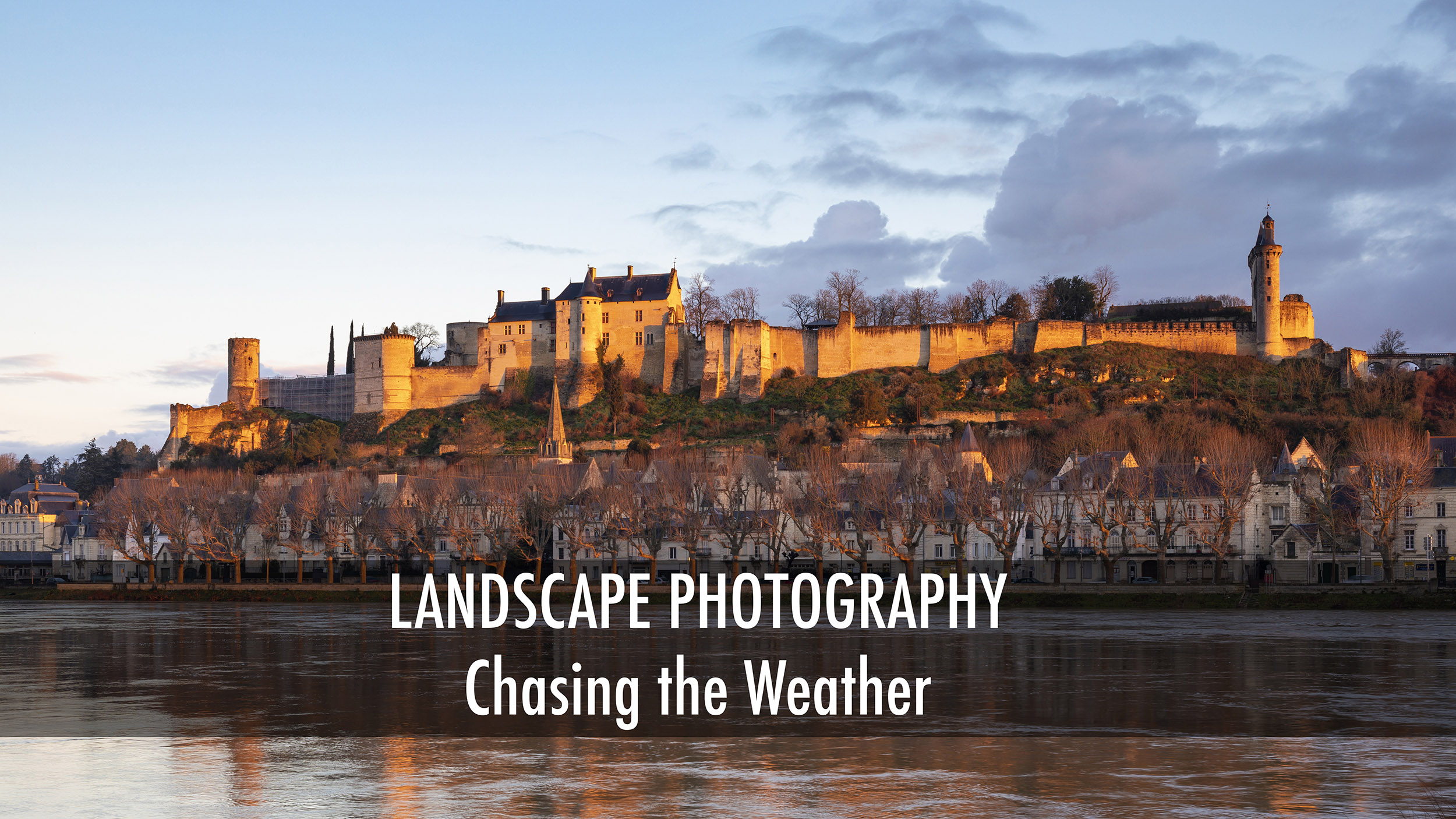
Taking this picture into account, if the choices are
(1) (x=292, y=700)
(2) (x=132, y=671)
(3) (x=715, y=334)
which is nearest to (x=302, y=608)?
(2) (x=132, y=671)

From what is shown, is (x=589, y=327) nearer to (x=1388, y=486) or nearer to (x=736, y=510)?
(x=736, y=510)

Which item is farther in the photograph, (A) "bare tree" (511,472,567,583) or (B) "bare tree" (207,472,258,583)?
(B) "bare tree" (207,472,258,583)

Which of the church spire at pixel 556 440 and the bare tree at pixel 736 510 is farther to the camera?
the church spire at pixel 556 440

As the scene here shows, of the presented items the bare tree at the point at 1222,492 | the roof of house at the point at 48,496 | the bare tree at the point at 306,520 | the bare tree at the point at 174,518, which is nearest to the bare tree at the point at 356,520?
the bare tree at the point at 306,520

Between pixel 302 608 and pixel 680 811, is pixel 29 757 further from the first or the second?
pixel 302 608

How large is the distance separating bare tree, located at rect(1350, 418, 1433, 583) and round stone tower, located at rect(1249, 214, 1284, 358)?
48.1m

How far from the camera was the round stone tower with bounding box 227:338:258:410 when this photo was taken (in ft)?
424

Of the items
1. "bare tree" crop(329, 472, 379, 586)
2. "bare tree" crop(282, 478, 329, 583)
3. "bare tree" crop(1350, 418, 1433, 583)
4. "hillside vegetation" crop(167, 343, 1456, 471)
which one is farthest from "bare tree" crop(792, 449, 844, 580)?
"bare tree" crop(282, 478, 329, 583)

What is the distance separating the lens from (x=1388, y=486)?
5900 centimetres

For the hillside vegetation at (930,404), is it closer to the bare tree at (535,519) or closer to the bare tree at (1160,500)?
the bare tree at (1160,500)

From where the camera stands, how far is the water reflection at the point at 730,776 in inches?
569

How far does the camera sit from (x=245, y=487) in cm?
8756

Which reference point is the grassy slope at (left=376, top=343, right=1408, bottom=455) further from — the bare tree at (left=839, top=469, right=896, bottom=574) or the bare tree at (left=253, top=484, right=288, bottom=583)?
the bare tree at (left=839, top=469, right=896, bottom=574)

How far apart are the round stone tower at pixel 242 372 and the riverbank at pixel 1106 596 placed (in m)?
64.2
